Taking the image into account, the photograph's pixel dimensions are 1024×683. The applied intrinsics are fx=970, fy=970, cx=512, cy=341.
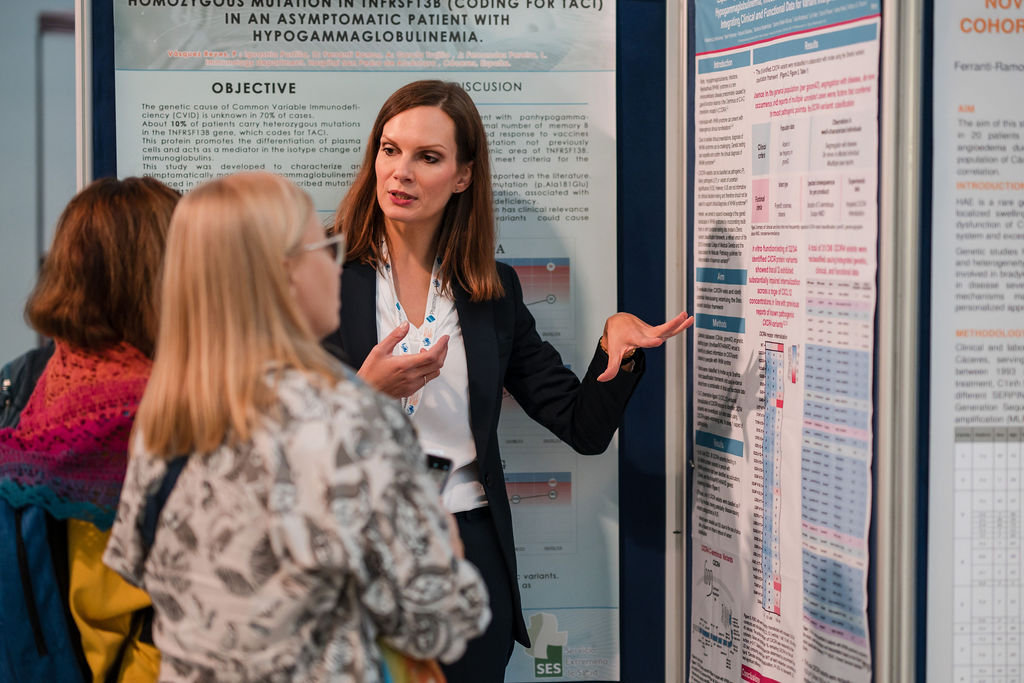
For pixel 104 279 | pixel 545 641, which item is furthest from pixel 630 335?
pixel 104 279

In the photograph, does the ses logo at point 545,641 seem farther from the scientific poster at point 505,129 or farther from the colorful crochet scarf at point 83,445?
the colorful crochet scarf at point 83,445

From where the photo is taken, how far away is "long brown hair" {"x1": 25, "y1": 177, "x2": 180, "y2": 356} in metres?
1.66

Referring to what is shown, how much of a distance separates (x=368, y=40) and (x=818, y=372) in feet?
5.01

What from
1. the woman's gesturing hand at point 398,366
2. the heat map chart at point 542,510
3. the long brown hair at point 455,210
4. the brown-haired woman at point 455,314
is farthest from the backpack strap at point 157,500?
the heat map chart at point 542,510

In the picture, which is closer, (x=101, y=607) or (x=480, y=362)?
(x=101, y=607)

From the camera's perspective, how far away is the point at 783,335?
230 centimetres

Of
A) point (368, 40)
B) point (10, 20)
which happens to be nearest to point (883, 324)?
point (368, 40)

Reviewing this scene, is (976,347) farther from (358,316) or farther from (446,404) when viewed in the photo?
(358,316)

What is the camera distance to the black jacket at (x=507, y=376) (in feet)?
7.68

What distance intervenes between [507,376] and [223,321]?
1.35 meters

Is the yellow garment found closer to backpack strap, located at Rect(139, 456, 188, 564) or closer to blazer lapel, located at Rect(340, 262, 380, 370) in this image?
backpack strap, located at Rect(139, 456, 188, 564)

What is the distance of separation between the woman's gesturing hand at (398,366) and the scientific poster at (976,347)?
1.07 m

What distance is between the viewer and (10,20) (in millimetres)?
4082

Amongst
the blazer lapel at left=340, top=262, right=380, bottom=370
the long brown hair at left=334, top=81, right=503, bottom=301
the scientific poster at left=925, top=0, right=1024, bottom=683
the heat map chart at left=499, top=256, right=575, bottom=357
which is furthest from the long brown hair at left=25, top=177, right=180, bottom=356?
the scientific poster at left=925, top=0, right=1024, bottom=683
